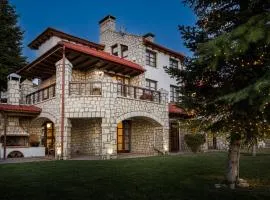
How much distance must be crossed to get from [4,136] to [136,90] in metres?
8.28

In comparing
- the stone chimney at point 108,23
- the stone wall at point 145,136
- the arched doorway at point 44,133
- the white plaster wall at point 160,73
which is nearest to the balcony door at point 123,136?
the stone wall at point 145,136

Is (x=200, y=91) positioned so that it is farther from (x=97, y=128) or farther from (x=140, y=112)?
(x=97, y=128)

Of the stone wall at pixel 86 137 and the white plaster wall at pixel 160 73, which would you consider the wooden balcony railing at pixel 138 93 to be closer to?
the stone wall at pixel 86 137

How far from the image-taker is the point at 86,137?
19.4 metres

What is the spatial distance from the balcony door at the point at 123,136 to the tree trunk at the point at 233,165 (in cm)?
1322

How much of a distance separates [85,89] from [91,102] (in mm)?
1331

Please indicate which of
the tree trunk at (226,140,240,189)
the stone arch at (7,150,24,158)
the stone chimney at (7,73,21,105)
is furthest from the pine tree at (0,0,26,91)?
the tree trunk at (226,140,240,189)

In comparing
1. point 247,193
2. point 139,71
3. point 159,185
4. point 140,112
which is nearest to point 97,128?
point 140,112

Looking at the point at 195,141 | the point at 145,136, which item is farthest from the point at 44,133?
the point at 195,141

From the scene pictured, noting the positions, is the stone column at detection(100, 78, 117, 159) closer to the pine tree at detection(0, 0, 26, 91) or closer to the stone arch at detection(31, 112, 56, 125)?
the stone arch at detection(31, 112, 56, 125)

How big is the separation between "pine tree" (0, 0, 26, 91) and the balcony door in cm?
1114

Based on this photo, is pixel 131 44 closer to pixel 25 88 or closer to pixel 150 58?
pixel 150 58

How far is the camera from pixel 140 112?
720 inches

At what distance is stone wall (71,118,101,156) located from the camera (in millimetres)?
18703
